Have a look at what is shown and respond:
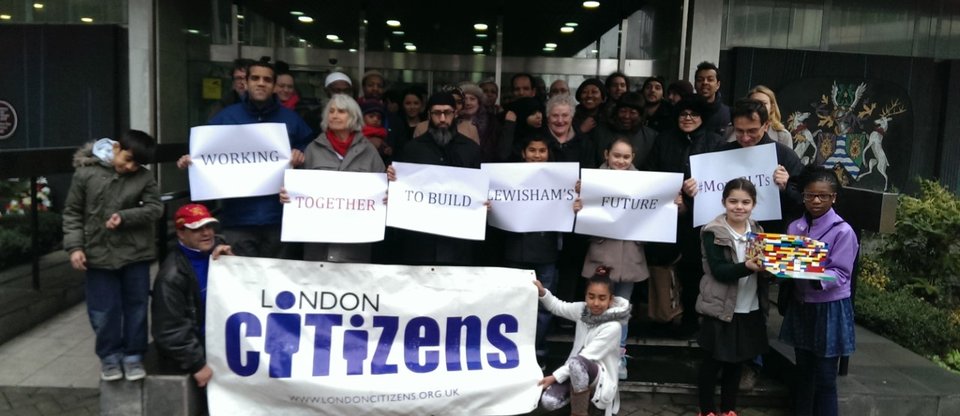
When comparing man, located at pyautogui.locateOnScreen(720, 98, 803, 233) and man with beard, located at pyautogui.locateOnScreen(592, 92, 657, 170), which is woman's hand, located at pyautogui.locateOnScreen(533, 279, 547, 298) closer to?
man with beard, located at pyautogui.locateOnScreen(592, 92, 657, 170)

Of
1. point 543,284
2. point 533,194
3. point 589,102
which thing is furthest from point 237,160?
point 589,102

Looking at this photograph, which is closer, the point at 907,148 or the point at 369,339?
the point at 369,339

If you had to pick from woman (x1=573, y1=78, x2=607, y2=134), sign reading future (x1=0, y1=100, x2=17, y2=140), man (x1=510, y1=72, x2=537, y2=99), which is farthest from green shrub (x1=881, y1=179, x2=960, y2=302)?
sign reading future (x1=0, y1=100, x2=17, y2=140)

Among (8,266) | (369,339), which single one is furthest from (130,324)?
(8,266)

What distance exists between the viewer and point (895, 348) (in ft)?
19.9

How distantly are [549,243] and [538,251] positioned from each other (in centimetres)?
11

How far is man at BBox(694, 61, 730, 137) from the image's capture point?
588cm

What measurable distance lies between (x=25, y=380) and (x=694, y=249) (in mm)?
5073

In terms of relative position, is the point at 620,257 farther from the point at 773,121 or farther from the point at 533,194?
the point at 773,121

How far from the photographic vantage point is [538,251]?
5.00 meters

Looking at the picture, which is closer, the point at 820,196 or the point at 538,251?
the point at 820,196

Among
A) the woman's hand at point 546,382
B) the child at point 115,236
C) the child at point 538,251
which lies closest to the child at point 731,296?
the woman's hand at point 546,382

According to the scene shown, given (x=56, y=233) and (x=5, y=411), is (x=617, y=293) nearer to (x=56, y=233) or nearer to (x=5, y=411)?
(x=5, y=411)

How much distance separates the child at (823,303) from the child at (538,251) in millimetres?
1563
